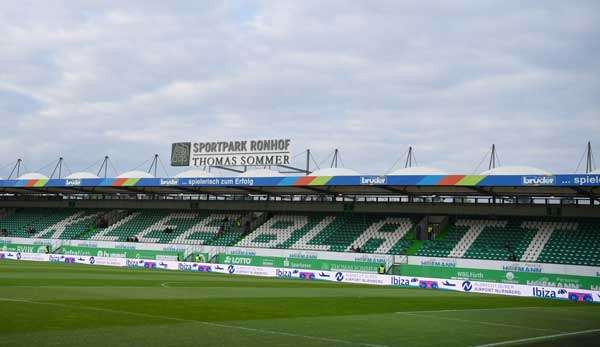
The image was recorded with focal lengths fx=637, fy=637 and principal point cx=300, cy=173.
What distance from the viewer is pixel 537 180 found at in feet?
143

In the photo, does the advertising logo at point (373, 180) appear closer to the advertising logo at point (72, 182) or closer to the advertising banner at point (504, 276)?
the advertising banner at point (504, 276)

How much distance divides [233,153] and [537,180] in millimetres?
29916

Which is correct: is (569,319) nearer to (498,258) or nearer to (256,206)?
(498,258)

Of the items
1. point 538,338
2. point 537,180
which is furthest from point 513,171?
point 538,338

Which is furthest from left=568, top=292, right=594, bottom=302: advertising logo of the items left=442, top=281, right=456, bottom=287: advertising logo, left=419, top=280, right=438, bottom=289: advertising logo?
left=419, top=280, right=438, bottom=289: advertising logo

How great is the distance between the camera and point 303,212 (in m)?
61.6

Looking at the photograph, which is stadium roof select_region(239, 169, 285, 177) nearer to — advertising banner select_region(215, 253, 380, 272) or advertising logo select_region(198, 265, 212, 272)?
advertising banner select_region(215, 253, 380, 272)

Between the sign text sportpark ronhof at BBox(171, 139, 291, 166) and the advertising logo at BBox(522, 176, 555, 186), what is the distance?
2335 centimetres

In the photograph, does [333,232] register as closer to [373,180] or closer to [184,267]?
[373,180]

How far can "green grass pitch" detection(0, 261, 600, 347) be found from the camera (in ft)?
47.6

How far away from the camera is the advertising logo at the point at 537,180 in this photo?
43.0m

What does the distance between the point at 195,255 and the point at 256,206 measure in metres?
11.5

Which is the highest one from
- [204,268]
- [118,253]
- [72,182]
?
[72,182]

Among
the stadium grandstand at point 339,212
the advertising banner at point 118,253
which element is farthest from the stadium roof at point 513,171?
the advertising banner at point 118,253
